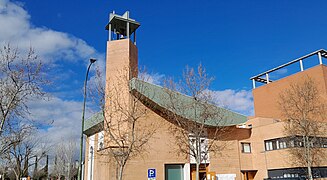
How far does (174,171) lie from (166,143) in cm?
255

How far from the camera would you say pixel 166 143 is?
26922 millimetres

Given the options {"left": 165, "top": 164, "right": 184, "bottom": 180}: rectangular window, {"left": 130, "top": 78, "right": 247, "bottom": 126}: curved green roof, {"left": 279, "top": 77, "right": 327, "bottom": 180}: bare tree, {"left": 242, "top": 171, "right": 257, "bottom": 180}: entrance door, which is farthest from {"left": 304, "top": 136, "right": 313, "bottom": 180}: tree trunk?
{"left": 165, "top": 164, "right": 184, "bottom": 180}: rectangular window

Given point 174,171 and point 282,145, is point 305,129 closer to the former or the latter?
point 282,145

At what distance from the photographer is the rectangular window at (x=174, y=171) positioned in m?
26.8

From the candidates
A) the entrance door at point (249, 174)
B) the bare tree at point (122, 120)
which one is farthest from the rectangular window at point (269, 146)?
the bare tree at point (122, 120)

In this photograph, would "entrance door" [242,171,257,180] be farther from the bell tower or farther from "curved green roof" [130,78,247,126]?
the bell tower

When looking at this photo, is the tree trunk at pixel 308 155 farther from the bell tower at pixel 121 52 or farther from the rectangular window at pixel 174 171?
the bell tower at pixel 121 52

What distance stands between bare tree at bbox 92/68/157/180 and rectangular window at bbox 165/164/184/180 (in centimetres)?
301

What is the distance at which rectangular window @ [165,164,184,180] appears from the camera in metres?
26.8

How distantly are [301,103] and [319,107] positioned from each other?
2721 mm

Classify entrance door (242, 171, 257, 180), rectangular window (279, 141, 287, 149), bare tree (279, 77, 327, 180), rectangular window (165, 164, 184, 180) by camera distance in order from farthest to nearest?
entrance door (242, 171, 257, 180)
rectangular window (279, 141, 287, 149)
bare tree (279, 77, 327, 180)
rectangular window (165, 164, 184, 180)

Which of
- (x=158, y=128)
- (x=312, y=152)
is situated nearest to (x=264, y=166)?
(x=312, y=152)

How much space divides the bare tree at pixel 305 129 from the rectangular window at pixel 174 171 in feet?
32.0

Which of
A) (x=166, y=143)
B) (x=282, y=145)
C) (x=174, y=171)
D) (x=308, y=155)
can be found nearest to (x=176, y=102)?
(x=166, y=143)
